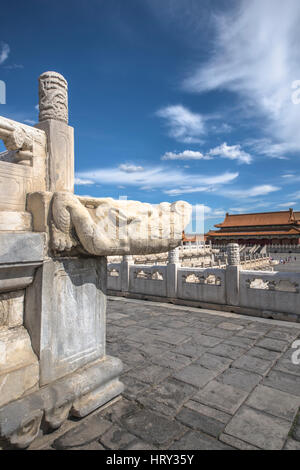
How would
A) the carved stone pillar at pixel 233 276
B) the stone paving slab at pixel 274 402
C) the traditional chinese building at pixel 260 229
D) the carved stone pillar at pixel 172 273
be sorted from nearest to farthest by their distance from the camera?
the stone paving slab at pixel 274 402
the carved stone pillar at pixel 233 276
the carved stone pillar at pixel 172 273
the traditional chinese building at pixel 260 229

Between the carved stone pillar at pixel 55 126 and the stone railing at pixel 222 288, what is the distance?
15.3 ft

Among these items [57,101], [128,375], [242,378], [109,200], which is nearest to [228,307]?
[242,378]

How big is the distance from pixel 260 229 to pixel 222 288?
1375 inches

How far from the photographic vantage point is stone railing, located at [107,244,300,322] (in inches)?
218

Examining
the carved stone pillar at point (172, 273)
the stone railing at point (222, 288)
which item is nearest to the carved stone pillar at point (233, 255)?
the stone railing at point (222, 288)

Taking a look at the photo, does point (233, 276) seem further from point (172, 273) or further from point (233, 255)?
point (172, 273)

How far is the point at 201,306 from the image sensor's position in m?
6.61

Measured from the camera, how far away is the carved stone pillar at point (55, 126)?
2.27 meters

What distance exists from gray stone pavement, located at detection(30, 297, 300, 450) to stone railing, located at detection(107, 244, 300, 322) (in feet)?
2.00

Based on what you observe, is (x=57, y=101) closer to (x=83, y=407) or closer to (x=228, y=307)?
(x=83, y=407)

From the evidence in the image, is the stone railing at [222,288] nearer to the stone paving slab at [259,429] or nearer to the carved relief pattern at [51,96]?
the stone paving slab at [259,429]

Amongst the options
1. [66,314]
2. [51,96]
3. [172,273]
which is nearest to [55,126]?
[51,96]

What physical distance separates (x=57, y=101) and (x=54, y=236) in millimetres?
1113

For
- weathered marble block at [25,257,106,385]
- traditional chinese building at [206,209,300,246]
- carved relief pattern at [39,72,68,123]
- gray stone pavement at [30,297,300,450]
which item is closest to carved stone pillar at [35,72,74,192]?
carved relief pattern at [39,72,68,123]
